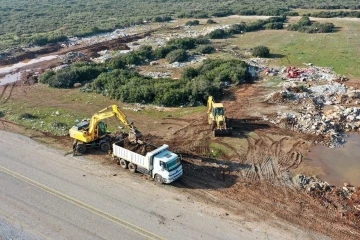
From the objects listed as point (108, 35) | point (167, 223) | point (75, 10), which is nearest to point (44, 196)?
point (167, 223)

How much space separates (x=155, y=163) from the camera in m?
22.2

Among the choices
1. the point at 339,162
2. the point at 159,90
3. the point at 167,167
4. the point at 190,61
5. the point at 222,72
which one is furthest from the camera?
the point at 190,61

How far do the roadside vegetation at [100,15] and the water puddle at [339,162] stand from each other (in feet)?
174

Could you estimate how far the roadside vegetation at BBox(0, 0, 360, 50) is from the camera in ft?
235

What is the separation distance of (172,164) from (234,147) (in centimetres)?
642

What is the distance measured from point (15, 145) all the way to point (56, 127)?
12.0 feet

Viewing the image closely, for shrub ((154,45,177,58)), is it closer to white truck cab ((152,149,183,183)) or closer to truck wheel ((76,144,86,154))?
truck wheel ((76,144,86,154))

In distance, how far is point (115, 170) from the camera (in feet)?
79.6

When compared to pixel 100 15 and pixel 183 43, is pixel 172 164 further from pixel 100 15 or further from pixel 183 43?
pixel 100 15

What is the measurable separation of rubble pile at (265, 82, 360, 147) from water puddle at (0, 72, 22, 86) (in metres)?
31.3

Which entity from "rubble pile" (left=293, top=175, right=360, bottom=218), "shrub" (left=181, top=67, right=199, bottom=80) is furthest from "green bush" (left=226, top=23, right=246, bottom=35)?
"rubble pile" (left=293, top=175, right=360, bottom=218)

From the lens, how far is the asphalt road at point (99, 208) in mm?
18562

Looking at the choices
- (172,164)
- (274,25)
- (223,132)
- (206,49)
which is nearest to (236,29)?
(274,25)

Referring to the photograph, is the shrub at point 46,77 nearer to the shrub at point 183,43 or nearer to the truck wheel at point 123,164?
the shrub at point 183,43
